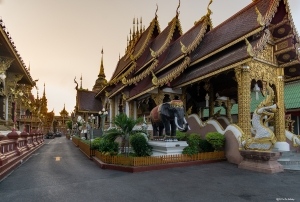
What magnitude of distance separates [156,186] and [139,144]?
395cm

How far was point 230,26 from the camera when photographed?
1302 cm

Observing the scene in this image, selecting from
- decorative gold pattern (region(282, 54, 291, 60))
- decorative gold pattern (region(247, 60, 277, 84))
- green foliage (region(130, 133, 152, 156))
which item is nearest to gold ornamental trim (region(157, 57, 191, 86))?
decorative gold pattern (region(247, 60, 277, 84))

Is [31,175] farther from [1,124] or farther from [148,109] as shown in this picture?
[148,109]

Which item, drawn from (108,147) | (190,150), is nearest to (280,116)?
(190,150)

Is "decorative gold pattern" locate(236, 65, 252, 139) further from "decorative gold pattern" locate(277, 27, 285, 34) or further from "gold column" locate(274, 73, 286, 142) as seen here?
"decorative gold pattern" locate(277, 27, 285, 34)

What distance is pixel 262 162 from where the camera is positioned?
7387 mm

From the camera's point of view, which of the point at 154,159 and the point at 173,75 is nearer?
the point at 154,159

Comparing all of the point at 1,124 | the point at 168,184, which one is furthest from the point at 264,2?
the point at 1,124

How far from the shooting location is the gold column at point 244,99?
9273mm

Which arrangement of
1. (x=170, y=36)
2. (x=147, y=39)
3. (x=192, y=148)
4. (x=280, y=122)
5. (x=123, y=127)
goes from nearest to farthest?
(x=192, y=148) → (x=123, y=127) → (x=280, y=122) → (x=170, y=36) → (x=147, y=39)

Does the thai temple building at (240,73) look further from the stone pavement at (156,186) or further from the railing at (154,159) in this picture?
the stone pavement at (156,186)

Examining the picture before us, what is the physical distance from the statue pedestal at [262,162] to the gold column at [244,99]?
150cm

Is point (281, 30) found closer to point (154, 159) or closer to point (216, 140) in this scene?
point (216, 140)

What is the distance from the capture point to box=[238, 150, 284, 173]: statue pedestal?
714 cm
